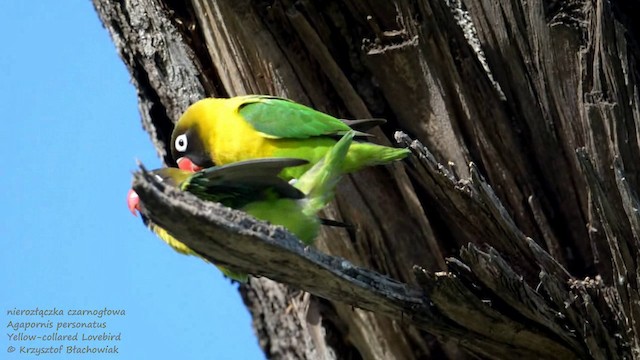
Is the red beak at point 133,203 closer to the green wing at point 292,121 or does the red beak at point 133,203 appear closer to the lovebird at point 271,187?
the lovebird at point 271,187

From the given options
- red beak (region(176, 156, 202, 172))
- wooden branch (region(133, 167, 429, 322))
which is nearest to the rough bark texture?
wooden branch (region(133, 167, 429, 322))

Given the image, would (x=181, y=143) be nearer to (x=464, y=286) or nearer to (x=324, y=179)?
(x=324, y=179)

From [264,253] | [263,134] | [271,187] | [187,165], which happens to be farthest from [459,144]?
[264,253]

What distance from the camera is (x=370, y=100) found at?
12.7 feet

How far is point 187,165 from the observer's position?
3.84 m

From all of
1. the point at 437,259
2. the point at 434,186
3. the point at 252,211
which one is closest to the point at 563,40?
the point at 434,186

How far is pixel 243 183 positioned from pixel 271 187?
103 millimetres

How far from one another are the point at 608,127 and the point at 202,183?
5.18 feet

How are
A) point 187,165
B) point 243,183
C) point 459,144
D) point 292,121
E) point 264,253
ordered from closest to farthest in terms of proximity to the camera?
point 264,253
point 243,183
point 292,121
point 459,144
point 187,165

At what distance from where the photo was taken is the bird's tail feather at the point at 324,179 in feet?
10.8

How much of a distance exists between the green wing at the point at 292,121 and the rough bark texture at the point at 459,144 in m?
0.19

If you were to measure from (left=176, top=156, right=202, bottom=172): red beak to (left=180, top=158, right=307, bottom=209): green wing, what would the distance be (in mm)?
662

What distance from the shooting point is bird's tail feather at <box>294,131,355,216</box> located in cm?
329

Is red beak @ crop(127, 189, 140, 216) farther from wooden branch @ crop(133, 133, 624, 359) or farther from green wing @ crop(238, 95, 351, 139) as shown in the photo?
wooden branch @ crop(133, 133, 624, 359)
